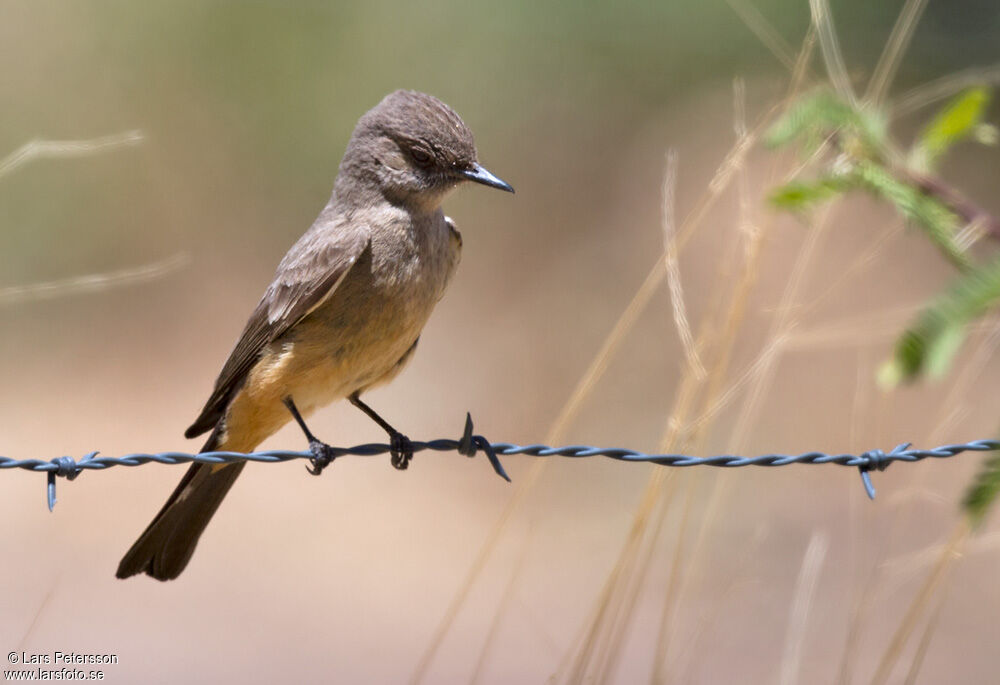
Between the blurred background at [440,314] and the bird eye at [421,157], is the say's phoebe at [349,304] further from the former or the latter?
the blurred background at [440,314]

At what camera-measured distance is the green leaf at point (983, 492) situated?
7.00 ft

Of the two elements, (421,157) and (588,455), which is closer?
(588,455)

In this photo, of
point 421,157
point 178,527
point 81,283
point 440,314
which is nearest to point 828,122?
point 421,157

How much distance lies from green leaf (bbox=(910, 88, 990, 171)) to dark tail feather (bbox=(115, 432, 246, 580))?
121 inches

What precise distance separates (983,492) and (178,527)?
3435 mm

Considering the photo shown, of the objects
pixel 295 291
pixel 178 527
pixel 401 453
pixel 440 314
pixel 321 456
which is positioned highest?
pixel 440 314

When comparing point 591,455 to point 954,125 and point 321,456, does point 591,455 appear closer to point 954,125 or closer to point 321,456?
point 321,456

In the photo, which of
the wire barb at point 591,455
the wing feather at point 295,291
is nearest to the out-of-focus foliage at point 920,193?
the wire barb at point 591,455

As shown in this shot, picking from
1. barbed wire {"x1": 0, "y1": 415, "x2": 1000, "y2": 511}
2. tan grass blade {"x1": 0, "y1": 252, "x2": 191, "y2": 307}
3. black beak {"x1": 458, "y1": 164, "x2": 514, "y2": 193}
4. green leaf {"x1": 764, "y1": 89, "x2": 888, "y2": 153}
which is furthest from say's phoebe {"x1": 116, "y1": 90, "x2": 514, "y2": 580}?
green leaf {"x1": 764, "y1": 89, "x2": 888, "y2": 153}

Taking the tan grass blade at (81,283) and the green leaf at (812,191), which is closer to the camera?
the green leaf at (812,191)

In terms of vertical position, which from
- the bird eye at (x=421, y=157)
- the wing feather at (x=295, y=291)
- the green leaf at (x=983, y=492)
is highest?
the bird eye at (x=421, y=157)

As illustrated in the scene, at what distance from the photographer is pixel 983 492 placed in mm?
2137

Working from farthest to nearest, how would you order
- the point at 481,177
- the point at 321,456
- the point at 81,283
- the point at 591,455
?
the point at 81,283, the point at 481,177, the point at 321,456, the point at 591,455

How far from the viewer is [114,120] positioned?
39.4 ft
